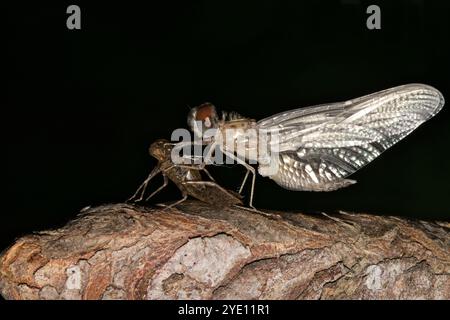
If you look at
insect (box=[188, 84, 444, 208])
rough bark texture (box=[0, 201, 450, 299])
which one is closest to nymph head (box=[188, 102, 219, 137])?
insect (box=[188, 84, 444, 208])

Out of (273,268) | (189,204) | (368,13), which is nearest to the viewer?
(273,268)

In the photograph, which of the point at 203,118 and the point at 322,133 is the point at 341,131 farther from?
the point at 203,118

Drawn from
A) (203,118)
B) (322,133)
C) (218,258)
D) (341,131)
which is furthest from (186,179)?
(341,131)

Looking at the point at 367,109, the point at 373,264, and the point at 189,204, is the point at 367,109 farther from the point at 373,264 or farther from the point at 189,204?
the point at 189,204

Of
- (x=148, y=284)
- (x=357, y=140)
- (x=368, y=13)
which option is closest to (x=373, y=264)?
(x=357, y=140)

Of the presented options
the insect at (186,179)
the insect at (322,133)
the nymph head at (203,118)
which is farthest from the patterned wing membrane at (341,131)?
the insect at (186,179)

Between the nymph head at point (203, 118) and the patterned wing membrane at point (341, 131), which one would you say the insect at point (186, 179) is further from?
A: the patterned wing membrane at point (341, 131)
